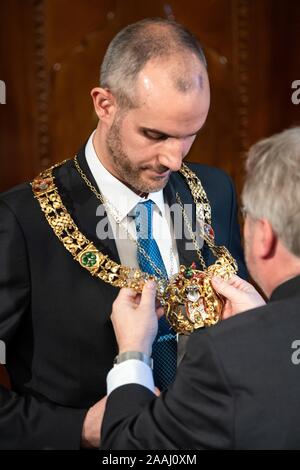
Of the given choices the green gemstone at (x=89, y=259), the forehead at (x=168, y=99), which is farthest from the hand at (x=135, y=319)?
the forehead at (x=168, y=99)

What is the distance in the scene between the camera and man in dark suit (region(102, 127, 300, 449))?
1.49 m

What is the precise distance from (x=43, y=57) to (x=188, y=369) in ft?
5.66

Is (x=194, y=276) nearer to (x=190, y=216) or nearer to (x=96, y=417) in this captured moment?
(x=190, y=216)

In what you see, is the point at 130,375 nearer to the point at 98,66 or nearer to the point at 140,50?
the point at 140,50

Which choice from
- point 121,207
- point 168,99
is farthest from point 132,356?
point 168,99

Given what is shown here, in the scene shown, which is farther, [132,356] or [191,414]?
[132,356]

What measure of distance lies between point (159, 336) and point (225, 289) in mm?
189

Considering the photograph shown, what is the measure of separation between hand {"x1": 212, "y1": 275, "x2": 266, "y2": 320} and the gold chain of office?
0.06 feet

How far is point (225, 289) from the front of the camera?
6.29ft

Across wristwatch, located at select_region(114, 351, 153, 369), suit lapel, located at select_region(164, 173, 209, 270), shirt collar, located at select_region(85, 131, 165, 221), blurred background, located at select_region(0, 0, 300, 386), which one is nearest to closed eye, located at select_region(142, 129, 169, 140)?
shirt collar, located at select_region(85, 131, 165, 221)

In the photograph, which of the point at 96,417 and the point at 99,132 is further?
the point at 99,132

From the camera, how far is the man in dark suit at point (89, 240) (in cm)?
183
